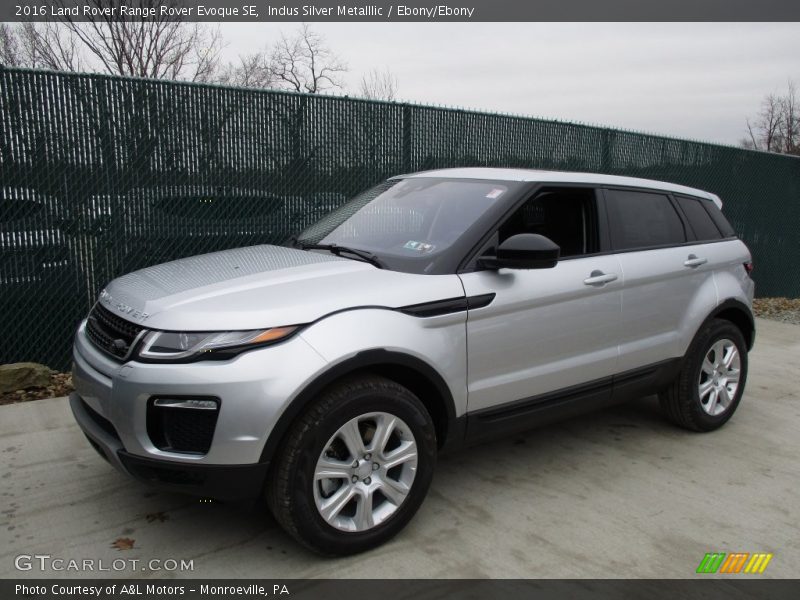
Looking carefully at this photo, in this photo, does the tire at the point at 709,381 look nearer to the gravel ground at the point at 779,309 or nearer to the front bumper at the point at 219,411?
the front bumper at the point at 219,411

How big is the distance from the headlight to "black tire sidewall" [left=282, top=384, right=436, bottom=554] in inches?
16.5

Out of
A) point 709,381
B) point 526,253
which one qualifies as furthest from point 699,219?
point 526,253

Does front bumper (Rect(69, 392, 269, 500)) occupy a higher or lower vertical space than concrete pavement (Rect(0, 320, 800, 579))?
higher

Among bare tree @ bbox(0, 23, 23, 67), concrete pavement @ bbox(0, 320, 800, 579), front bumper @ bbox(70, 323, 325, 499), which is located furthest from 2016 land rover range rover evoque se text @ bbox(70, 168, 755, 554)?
bare tree @ bbox(0, 23, 23, 67)

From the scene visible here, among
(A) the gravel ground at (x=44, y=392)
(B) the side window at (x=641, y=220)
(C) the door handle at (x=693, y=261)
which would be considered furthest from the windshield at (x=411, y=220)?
(A) the gravel ground at (x=44, y=392)

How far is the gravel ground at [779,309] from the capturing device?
10015 millimetres

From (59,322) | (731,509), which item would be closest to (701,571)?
(731,509)

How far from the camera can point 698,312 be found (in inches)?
176

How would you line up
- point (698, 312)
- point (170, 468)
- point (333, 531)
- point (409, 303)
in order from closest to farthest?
point (170, 468) < point (333, 531) < point (409, 303) < point (698, 312)

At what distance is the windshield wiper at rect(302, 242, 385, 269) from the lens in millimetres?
3441

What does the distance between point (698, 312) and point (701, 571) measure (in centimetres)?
196

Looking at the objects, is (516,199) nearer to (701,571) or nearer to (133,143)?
(701,571)

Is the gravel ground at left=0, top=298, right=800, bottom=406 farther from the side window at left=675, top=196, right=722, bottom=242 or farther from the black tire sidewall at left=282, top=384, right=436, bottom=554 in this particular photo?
the side window at left=675, top=196, right=722, bottom=242
